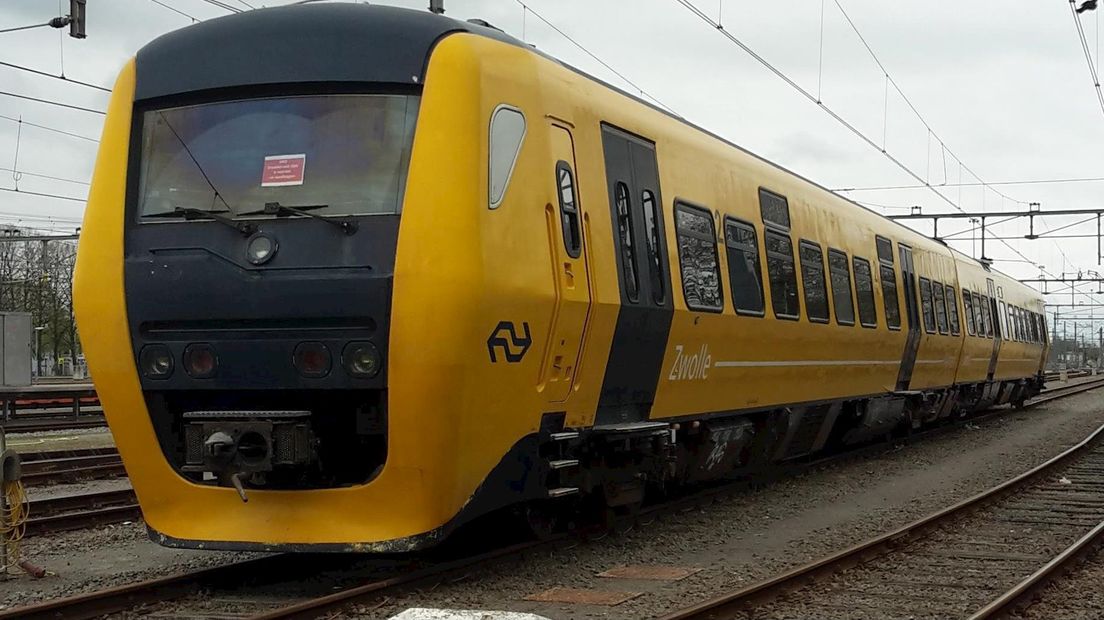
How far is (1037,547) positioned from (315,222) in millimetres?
6205

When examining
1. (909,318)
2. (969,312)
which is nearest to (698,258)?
(909,318)

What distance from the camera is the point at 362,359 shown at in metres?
6.74

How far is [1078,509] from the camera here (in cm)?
1184

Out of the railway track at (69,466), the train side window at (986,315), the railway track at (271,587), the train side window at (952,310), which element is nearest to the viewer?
the railway track at (271,587)

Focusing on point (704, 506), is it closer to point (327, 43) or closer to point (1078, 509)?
point (1078, 509)

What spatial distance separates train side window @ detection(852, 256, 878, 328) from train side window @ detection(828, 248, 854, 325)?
0.36 metres

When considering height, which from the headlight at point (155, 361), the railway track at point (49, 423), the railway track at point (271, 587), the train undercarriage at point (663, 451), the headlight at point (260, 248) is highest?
the headlight at point (260, 248)

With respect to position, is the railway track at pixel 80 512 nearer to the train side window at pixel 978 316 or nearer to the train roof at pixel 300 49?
the train roof at pixel 300 49

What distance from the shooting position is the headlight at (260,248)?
6.91 metres

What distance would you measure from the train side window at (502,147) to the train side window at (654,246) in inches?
71.0

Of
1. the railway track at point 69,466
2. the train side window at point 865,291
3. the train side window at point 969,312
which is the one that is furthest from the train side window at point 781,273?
the train side window at point 969,312

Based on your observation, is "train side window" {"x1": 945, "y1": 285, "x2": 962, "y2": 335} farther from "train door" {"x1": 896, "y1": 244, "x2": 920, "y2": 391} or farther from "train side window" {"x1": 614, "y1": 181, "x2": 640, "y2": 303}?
"train side window" {"x1": 614, "y1": 181, "x2": 640, "y2": 303}

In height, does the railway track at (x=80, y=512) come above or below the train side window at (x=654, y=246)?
below

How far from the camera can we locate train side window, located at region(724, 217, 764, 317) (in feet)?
34.9
